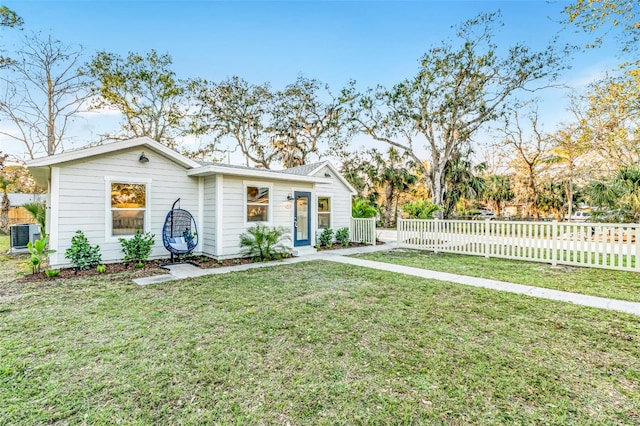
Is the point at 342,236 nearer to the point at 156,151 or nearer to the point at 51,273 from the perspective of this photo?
the point at 156,151

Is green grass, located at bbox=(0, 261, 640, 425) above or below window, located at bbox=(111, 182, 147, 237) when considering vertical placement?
below

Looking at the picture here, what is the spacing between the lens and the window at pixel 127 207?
705 cm

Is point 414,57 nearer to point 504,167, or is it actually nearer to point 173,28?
point 173,28

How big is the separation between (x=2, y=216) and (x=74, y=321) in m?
17.6

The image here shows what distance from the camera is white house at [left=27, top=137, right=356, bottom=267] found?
21.0ft

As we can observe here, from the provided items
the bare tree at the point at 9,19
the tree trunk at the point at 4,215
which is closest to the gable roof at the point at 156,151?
the bare tree at the point at 9,19

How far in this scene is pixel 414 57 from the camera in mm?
15711

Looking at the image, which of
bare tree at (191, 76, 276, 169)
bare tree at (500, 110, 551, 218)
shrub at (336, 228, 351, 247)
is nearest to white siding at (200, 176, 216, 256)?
shrub at (336, 228, 351, 247)

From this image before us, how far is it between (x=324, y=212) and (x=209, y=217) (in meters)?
4.38

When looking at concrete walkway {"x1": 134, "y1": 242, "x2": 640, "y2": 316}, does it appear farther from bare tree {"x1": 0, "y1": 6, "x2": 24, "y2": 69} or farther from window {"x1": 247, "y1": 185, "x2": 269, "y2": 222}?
bare tree {"x1": 0, "y1": 6, "x2": 24, "y2": 69}

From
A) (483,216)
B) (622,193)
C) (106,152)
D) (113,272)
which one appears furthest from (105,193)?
(483,216)

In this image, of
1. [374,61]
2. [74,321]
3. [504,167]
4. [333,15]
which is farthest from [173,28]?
[504,167]

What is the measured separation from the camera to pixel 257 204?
862 centimetres

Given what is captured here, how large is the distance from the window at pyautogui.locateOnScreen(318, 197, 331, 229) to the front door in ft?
3.77
